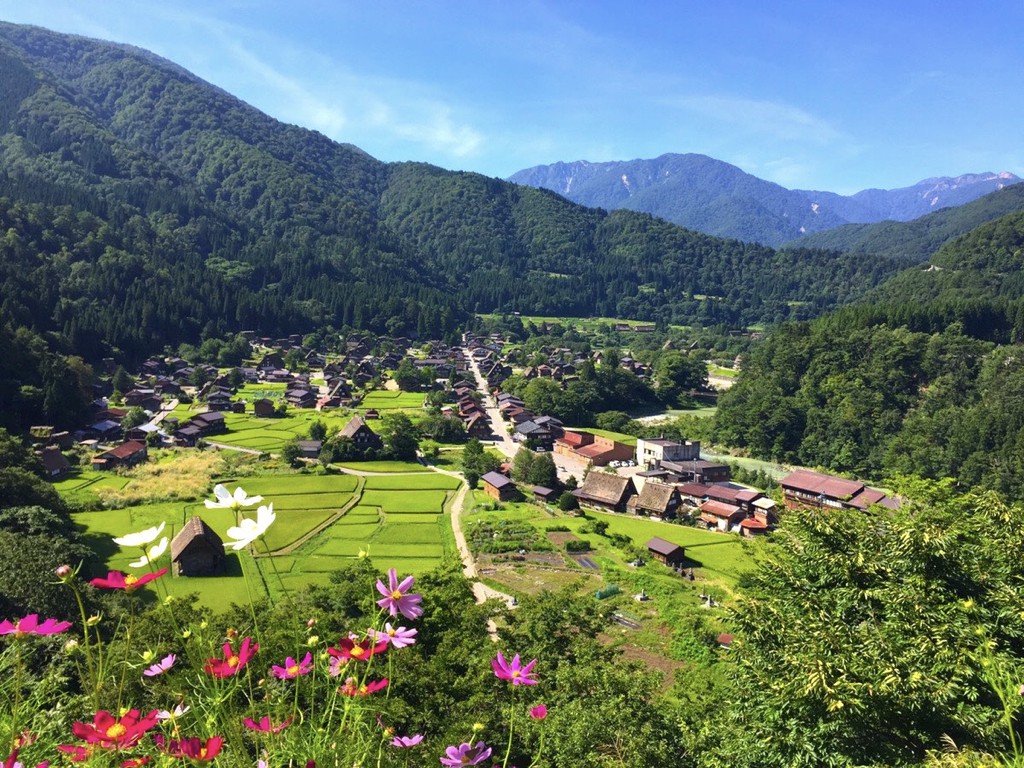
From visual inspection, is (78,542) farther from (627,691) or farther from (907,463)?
(907,463)

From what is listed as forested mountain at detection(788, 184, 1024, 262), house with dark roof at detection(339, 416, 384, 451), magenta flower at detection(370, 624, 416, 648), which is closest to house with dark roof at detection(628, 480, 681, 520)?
house with dark roof at detection(339, 416, 384, 451)

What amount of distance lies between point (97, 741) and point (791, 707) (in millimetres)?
7177

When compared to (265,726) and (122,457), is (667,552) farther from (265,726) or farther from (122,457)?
(122,457)

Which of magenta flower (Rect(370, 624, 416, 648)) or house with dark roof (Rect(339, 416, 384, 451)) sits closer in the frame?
magenta flower (Rect(370, 624, 416, 648))

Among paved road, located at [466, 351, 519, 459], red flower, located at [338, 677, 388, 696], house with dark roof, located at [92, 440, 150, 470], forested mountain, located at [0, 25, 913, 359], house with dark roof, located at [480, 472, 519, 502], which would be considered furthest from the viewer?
forested mountain, located at [0, 25, 913, 359]

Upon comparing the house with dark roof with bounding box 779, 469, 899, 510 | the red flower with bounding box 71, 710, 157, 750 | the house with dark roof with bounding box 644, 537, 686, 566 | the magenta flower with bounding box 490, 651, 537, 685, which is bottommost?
the house with dark roof with bounding box 644, 537, 686, 566

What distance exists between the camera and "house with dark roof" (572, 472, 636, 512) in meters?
32.0

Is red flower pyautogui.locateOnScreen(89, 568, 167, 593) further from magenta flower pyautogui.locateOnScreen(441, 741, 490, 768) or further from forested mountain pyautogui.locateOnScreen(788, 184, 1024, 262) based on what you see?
forested mountain pyautogui.locateOnScreen(788, 184, 1024, 262)

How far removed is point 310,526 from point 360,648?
25760mm

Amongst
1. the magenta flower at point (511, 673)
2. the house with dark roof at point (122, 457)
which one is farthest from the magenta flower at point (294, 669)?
the house with dark roof at point (122, 457)

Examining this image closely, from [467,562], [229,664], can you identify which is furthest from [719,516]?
[229,664]

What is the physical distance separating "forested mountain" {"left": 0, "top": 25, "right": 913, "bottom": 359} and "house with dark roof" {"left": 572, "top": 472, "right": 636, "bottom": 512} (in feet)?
155

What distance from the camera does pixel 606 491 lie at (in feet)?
107

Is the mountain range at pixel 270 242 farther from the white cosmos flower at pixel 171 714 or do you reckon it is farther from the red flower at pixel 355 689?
the red flower at pixel 355 689
